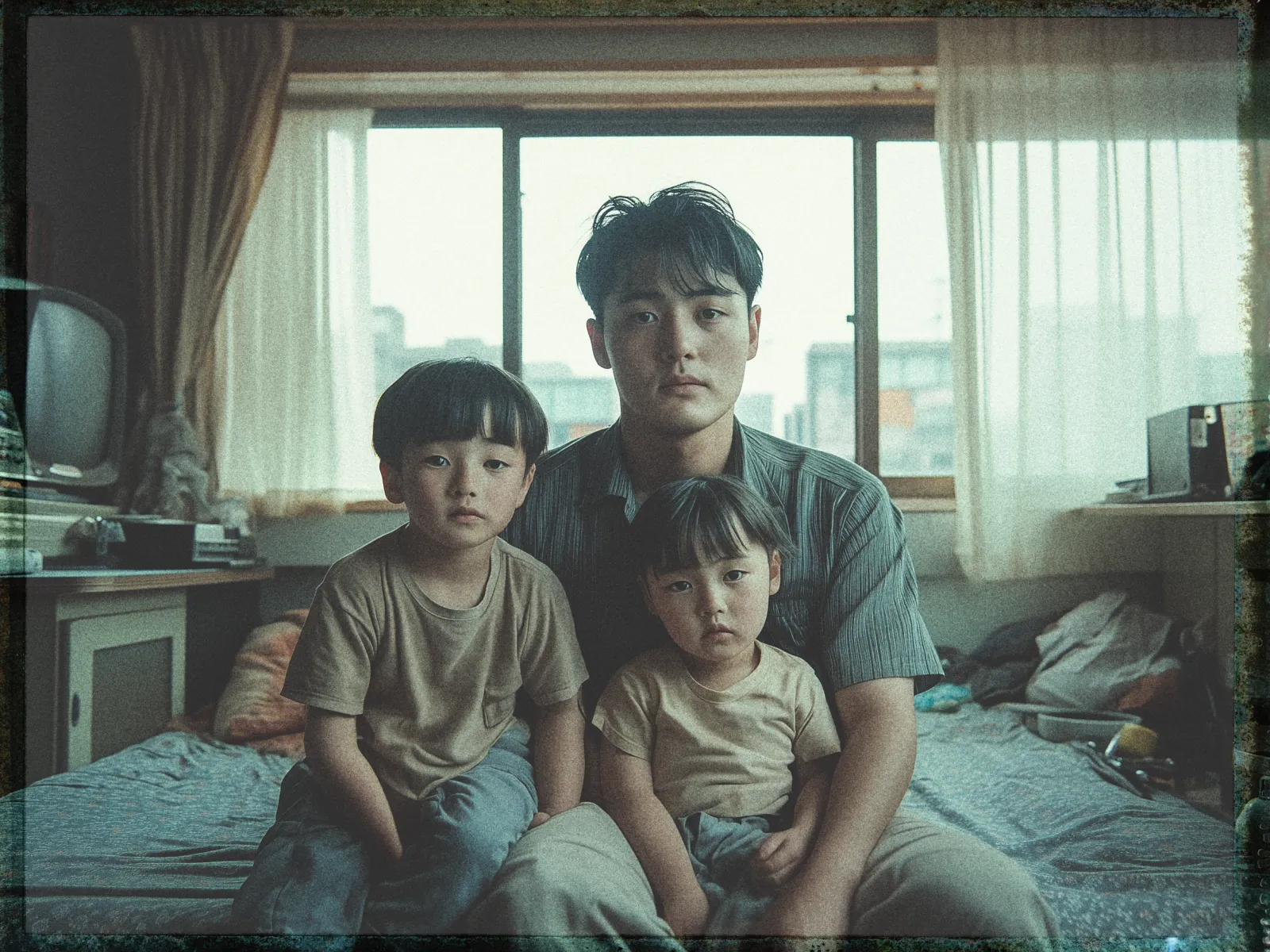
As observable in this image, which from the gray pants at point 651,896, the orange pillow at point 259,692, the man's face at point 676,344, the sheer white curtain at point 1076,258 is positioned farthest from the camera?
the sheer white curtain at point 1076,258

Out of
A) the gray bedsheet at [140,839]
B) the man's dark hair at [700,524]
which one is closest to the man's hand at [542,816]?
the man's dark hair at [700,524]

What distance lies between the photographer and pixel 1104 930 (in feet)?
3.11

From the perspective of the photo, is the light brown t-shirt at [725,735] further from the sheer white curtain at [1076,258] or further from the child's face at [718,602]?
the sheer white curtain at [1076,258]

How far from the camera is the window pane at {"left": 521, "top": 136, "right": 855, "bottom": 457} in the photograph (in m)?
0.99

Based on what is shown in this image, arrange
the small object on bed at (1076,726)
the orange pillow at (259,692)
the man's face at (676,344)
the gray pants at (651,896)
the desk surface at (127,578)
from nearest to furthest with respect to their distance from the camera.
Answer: the gray pants at (651,896) < the man's face at (676,344) < the orange pillow at (259,692) < the desk surface at (127,578) < the small object on bed at (1076,726)

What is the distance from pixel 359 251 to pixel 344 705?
80 cm

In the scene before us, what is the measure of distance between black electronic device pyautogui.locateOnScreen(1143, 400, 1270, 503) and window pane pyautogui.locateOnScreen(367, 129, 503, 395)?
1086mm

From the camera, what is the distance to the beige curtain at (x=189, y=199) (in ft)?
3.49

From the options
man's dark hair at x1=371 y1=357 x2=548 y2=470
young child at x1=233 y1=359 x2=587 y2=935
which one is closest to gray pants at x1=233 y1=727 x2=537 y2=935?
young child at x1=233 y1=359 x2=587 y2=935

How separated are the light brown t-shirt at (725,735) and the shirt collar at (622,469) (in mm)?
204

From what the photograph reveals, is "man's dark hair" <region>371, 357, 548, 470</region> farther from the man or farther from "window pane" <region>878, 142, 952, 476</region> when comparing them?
"window pane" <region>878, 142, 952, 476</region>

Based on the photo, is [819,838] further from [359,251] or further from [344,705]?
[359,251]

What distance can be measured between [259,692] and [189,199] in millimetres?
714

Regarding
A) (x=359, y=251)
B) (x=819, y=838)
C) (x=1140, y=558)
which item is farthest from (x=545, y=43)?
(x=1140, y=558)
